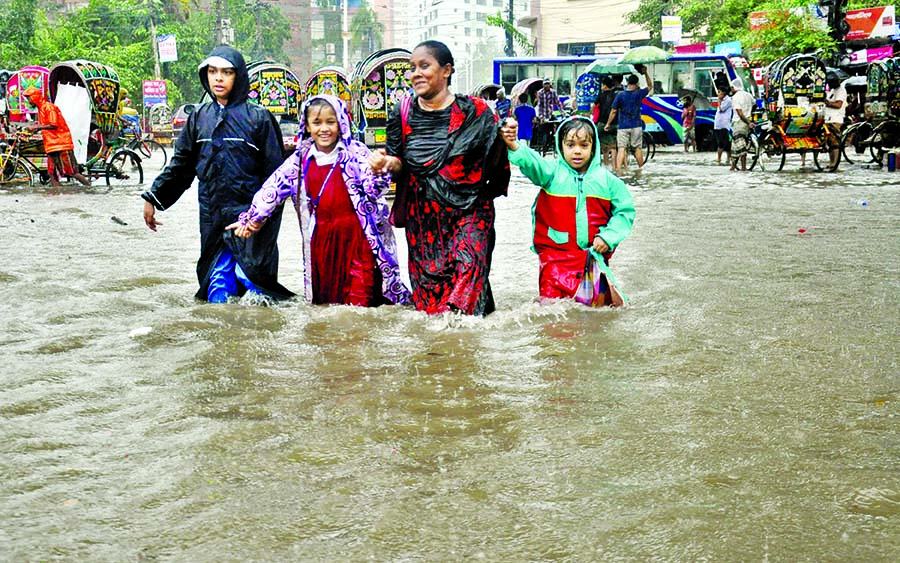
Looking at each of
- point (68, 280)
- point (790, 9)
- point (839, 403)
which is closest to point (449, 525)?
point (839, 403)

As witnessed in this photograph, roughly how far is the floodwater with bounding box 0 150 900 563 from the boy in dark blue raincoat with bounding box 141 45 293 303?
239mm

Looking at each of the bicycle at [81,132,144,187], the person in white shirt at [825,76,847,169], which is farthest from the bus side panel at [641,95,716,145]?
the bicycle at [81,132,144,187]

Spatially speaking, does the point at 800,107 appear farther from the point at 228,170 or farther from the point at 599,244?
the point at 228,170

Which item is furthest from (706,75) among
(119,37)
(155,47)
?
(119,37)

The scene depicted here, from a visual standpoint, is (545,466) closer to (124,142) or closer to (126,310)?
(126,310)

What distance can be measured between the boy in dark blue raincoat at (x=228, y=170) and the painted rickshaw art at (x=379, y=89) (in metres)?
9.81

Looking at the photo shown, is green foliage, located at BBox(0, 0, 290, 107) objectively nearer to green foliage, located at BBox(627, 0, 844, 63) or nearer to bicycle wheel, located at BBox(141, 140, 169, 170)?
bicycle wheel, located at BBox(141, 140, 169, 170)

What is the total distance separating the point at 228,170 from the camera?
579 centimetres

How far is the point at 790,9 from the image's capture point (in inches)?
1006

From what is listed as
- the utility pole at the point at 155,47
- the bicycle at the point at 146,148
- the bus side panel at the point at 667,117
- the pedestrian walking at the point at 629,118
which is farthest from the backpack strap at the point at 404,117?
the utility pole at the point at 155,47

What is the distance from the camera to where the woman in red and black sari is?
524 centimetres

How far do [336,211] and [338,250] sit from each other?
21cm

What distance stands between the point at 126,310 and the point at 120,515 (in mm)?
3220

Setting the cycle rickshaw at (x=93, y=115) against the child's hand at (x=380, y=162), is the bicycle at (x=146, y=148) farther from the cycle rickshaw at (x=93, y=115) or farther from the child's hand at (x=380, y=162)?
the child's hand at (x=380, y=162)
